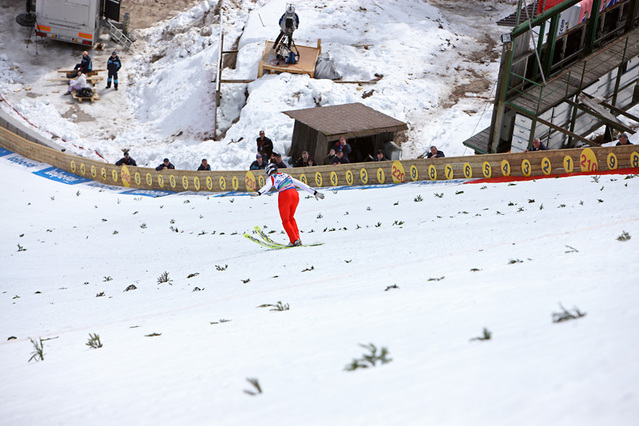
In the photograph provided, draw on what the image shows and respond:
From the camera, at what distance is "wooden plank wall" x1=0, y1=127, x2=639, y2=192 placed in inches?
497

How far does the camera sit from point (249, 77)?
83.7 ft

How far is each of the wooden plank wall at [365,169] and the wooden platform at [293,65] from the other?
7.82m

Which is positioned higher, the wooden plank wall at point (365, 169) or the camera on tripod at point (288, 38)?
the camera on tripod at point (288, 38)

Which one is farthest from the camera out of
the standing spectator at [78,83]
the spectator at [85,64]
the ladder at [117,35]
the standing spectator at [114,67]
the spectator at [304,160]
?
the ladder at [117,35]

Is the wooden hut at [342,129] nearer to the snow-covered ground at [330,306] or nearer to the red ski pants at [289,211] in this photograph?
the snow-covered ground at [330,306]

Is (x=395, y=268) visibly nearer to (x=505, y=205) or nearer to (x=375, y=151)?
(x=505, y=205)

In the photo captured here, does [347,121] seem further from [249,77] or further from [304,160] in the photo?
[249,77]

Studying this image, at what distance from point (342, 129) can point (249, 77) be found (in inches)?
355

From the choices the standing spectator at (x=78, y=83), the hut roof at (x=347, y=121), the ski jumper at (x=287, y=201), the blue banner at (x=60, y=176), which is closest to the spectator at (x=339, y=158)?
the hut roof at (x=347, y=121)

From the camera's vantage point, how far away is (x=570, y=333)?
131 inches

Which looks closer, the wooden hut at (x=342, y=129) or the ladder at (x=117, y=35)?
the wooden hut at (x=342, y=129)

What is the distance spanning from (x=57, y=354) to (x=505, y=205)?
25.5 ft

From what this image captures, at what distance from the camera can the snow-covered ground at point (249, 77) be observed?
74.0 feet

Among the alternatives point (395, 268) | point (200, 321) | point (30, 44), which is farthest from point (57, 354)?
point (30, 44)
